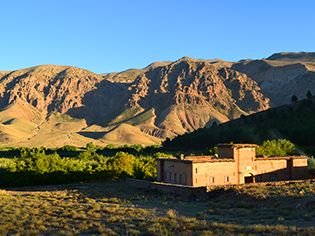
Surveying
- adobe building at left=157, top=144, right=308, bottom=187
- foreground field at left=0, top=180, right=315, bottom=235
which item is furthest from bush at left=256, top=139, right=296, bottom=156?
foreground field at left=0, top=180, right=315, bottom=235

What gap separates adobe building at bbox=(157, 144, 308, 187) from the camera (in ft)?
172

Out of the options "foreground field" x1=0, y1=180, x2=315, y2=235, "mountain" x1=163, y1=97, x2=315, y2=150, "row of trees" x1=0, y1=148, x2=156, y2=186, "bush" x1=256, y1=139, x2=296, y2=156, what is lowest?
"foreground field" x1=0, y1=180, x2=315, y2=235

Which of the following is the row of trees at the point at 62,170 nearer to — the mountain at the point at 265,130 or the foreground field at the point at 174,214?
the foreground field at the point at 174,214

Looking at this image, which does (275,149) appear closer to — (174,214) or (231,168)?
(231,168)

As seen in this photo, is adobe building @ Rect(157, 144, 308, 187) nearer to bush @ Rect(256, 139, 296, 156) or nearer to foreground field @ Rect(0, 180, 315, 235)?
foreground field @ Rect(0, 180, 315, 235)

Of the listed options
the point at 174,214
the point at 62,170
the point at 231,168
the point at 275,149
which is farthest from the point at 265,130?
the point at 174,214

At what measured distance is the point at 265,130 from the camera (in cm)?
11800

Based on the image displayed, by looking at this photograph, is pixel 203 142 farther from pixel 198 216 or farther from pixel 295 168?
pixel 198 216

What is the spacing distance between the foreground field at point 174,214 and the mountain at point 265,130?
65.6 meters

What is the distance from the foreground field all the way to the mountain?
2582 inches

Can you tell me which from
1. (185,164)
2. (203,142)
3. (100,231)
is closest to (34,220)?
(100,231)

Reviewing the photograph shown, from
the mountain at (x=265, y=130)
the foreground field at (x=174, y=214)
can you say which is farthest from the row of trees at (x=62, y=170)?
the mountain at (x=265, y=130)

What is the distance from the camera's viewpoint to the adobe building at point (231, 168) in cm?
5238

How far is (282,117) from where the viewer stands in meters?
126
